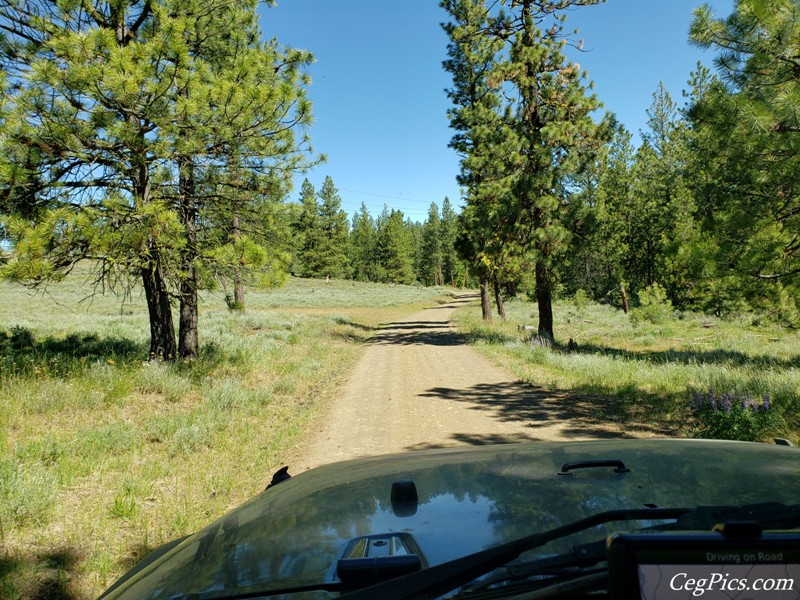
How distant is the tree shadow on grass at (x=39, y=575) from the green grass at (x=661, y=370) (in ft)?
22.2

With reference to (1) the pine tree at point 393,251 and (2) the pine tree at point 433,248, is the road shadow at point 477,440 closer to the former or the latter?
(1) the pine tree at point 393,251

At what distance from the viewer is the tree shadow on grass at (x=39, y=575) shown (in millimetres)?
3410

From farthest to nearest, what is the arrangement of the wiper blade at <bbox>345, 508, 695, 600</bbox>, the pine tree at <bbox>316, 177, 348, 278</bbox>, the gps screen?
the pine tree at <bbox>316, 177, 348, 278</bbox> → the wiper blade at <bbox>345, 508, 695, 600</bbox> → the gps screen

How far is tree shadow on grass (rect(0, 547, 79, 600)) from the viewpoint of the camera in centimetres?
341

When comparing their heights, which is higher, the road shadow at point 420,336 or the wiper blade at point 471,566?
the wiper blade at point 471,566

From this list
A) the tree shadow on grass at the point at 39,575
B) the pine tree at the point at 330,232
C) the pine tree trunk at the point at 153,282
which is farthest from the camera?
the pine tree at the point at 330,232

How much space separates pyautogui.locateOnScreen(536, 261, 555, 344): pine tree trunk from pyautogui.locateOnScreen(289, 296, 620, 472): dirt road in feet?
A: 10.9

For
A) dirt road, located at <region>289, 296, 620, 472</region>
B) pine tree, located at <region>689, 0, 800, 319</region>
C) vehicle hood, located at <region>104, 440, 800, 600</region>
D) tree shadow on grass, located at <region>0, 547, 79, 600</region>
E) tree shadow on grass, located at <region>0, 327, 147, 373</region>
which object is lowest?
dirt road, located at <region>289, 296, 620, 472</region>

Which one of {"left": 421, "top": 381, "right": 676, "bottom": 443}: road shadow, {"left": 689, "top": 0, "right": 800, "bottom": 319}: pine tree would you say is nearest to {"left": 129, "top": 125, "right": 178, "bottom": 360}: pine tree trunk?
{"left": 421, "top": 381, "right": 676, "bottom": 443}: road shadow

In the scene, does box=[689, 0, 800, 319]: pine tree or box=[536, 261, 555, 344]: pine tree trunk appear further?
box=[536, 261, 555, 344]: pine tree trunk

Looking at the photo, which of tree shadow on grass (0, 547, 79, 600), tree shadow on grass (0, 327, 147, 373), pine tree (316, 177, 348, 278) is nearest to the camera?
tree shadow on grass (0, 547, 79, 600)

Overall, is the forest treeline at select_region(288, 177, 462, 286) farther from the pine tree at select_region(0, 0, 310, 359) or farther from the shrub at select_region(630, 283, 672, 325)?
the pine tree at select_region(0, 0, 310, 359)

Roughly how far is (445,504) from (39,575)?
3.31 meters

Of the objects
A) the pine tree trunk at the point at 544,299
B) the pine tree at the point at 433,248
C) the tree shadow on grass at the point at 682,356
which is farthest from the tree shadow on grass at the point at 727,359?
the pine tree at the point at 433,248
